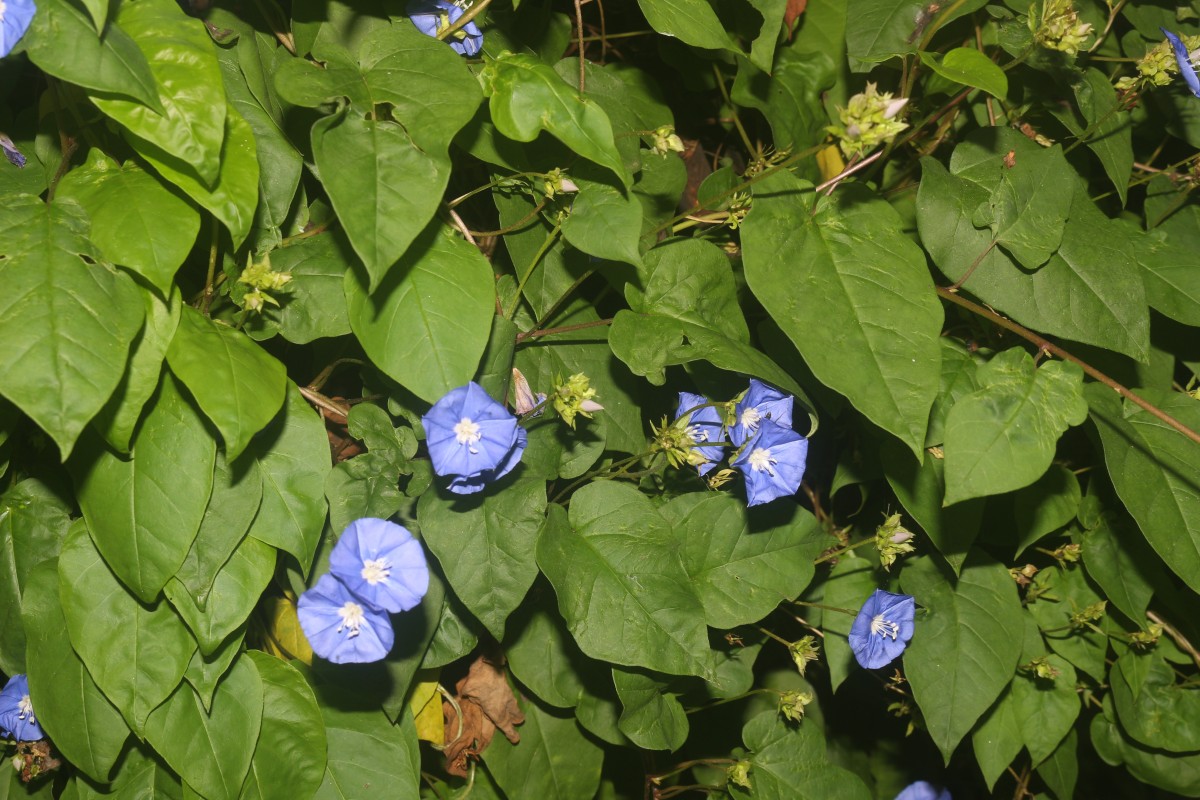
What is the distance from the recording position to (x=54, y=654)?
130 centimetres

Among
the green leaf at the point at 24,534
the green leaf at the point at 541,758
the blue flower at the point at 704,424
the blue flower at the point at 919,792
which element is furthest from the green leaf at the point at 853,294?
the blue flower at the point at 919,792

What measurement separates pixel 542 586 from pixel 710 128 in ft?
3.46

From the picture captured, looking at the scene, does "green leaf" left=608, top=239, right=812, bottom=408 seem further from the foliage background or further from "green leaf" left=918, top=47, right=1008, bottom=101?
"green leaf" left=918, top=47, right=1008, bottom=101

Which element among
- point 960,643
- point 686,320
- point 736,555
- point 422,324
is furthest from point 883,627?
point 422,324

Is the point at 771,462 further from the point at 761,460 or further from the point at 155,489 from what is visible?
the point at 155,489

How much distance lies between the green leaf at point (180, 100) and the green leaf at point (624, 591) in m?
0.72

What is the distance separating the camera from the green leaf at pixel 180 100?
3.49 feet

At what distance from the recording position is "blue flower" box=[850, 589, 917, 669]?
1.60 meters

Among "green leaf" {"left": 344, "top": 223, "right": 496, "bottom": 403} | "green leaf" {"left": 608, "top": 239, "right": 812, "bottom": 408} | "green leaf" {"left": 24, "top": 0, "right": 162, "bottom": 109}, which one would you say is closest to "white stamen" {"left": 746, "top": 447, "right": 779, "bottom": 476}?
"green leaf" {"left": 608, "top": 239, "right": 812, "bottom": 408}

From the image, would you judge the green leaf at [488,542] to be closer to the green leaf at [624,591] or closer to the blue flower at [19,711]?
the green leaf at [624,591]

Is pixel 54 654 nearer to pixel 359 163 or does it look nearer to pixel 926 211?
pixel 359 163

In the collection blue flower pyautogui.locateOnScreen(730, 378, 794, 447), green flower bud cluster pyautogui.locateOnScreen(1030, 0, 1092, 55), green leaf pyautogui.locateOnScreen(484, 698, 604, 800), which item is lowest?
green leaf pyautogui.locateOnScreen(484, 698, 604, 800)

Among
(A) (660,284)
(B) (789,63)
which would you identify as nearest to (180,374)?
(A) (660,284)

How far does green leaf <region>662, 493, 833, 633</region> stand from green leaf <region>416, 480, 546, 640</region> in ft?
1.06
